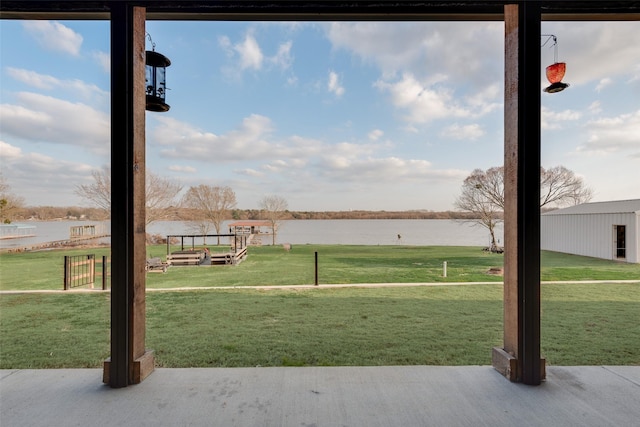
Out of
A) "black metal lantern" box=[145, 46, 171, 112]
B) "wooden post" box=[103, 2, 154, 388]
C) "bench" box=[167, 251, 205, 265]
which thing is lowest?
"bench" box=[167, 251, 205, 265]

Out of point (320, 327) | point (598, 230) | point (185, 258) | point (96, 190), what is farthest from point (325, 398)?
point (96, 190)

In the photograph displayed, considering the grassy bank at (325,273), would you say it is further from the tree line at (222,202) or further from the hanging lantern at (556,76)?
the hanging lantern at (556,76)

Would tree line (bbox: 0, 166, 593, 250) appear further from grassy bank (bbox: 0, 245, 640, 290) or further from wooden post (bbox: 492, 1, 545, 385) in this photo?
wooden post (bbox: 492, 1, 545, 385)

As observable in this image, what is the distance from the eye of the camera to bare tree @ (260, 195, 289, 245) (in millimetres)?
20875

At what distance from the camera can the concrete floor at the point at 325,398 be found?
1.55 metres

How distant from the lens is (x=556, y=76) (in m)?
2.76

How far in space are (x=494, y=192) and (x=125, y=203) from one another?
14.8 m

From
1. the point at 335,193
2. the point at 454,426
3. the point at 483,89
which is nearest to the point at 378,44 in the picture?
the point at 483,89

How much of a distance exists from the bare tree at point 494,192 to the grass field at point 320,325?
749 centimetres

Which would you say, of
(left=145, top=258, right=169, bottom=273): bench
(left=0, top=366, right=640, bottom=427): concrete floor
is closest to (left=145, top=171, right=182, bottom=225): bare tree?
(left=145, top=258, right=169, bottom=273): bench

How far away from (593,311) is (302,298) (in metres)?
4.18

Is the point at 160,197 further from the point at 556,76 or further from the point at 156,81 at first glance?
the point at 556,76

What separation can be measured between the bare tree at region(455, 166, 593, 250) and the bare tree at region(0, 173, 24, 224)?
19.4 meters

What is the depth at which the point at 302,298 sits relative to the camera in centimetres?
498
